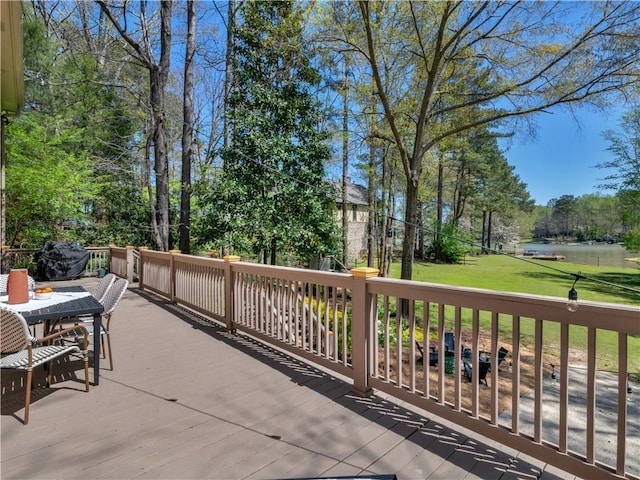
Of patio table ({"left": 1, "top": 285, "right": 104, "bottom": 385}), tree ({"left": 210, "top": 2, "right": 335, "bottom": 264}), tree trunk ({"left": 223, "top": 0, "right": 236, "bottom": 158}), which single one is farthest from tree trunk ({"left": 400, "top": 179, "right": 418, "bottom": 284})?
patio table ({"left": 1, "top": 285, "right": 104, "bottom": 385})

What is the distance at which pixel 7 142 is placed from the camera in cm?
935

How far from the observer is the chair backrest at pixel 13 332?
2.34 meters

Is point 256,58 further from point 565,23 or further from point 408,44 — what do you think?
point 565,23

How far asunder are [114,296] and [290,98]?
652cm

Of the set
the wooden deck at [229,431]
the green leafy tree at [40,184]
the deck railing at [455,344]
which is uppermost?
the green leafy tree at [40,184]

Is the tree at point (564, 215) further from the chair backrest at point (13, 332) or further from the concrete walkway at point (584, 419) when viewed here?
the chair backrest at point (13, 332)

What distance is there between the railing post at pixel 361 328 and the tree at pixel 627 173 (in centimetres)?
2015

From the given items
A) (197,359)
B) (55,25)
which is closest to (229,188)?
(197,359)

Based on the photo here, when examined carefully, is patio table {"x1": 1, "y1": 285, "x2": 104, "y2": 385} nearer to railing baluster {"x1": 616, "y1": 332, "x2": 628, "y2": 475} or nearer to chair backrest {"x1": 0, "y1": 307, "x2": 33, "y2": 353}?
chair backrest {"x1": 0, "y1": 307, "x2": 33, "y2": 353}

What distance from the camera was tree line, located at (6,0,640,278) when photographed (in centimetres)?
658

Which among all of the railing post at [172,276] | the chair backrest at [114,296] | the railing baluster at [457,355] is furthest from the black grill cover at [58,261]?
the railing baluster at [457,355]

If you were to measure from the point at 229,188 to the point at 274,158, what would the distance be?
1262 millimetres

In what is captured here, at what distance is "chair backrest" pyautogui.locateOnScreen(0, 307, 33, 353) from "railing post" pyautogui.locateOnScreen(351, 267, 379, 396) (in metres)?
2.35

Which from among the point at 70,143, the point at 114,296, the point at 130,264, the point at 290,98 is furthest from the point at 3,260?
the point at 290,98
